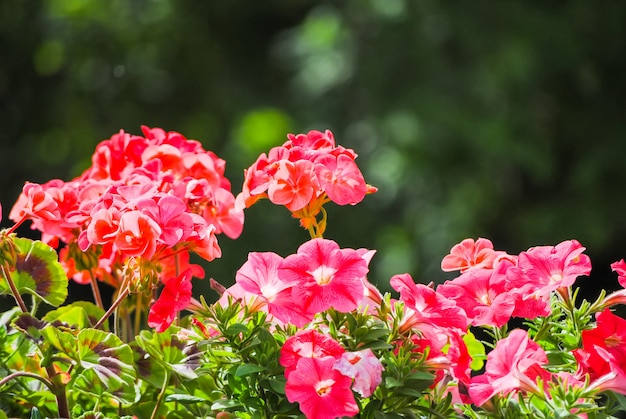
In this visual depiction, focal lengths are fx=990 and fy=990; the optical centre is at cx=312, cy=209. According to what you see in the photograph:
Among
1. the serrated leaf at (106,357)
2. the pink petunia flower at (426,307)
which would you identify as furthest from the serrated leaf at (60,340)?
the pink petunia flower at (426,307)

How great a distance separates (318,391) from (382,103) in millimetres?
4981

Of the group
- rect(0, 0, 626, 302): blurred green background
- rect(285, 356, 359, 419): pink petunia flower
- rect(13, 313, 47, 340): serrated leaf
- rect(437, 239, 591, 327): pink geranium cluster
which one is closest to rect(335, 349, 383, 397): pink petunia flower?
rect(285, 356, 359, 419): pink petunia flower

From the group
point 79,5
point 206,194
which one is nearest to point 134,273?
point 206,194

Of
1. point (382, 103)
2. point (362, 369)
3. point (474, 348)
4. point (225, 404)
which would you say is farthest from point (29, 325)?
point (382, 103)

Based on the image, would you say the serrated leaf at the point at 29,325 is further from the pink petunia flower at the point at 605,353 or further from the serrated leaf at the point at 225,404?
the pink petunia flower at the point at 605,353

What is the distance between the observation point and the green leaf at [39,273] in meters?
0.89

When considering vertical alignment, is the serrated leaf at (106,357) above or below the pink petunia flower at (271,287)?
below

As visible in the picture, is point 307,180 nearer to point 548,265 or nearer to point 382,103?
point 548,265

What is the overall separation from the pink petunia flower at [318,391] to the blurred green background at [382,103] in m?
4.48

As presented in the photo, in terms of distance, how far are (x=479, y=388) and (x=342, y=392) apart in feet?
0.38

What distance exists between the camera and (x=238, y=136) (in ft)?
18.5

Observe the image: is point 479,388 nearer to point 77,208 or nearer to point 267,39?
point 77,208

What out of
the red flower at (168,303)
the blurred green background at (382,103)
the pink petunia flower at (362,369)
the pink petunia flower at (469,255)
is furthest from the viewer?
the blurred green background at (382,103)

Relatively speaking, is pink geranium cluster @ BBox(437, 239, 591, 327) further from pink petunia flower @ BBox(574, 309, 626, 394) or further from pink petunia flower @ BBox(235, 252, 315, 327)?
pink petunia flower @ BBox(235, 252, 315, 327)
